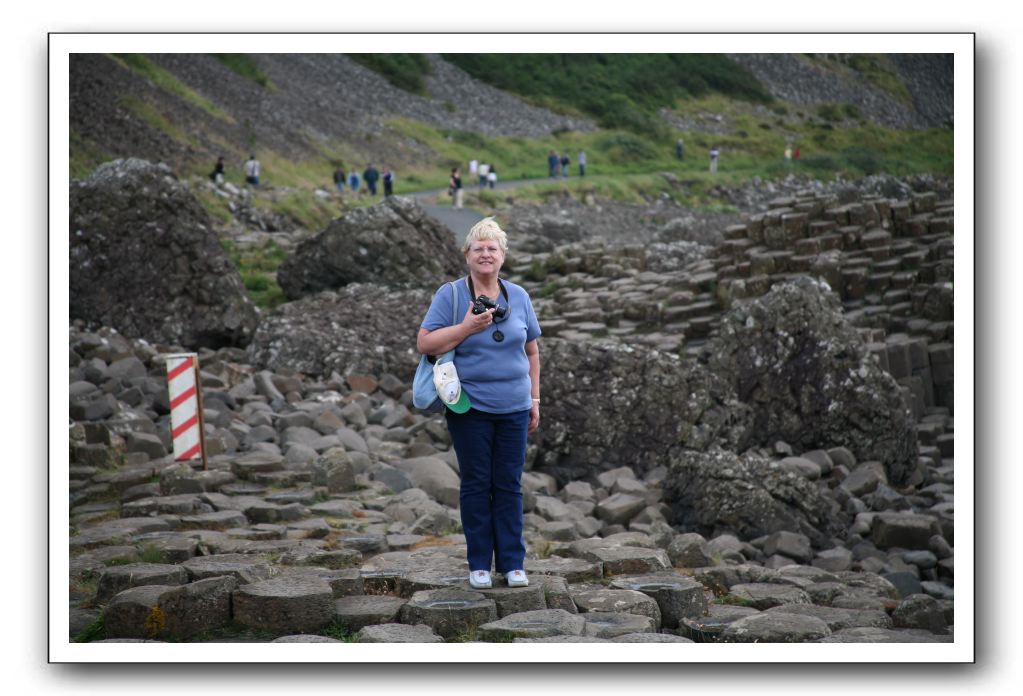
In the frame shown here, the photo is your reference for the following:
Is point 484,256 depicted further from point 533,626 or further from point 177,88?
point 177,88

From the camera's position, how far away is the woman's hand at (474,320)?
6.05 m

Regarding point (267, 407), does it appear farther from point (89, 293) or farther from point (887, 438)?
point (887, 438)

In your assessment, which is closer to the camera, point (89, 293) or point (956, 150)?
point (956, 150)

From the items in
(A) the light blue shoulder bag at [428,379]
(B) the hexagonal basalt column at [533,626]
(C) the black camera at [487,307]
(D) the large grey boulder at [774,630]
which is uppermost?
(C) the black camera at [487,307]

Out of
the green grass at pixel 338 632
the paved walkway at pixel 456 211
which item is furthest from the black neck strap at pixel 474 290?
the paved walkway at pixel 456 211

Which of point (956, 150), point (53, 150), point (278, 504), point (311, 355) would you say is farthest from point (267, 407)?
point (956, 150)

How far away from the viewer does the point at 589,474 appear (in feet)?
41.9

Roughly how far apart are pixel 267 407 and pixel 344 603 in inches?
306

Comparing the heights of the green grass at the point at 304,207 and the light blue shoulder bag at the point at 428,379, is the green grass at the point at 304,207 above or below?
above

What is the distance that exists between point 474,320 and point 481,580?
146cm

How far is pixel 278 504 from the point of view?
31.0ft

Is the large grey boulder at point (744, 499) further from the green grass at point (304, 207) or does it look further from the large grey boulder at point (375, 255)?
the green grass at point (304, 207)

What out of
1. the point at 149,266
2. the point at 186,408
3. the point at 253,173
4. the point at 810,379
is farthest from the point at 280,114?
the point at 186,408

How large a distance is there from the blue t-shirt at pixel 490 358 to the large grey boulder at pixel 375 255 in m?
12.8
